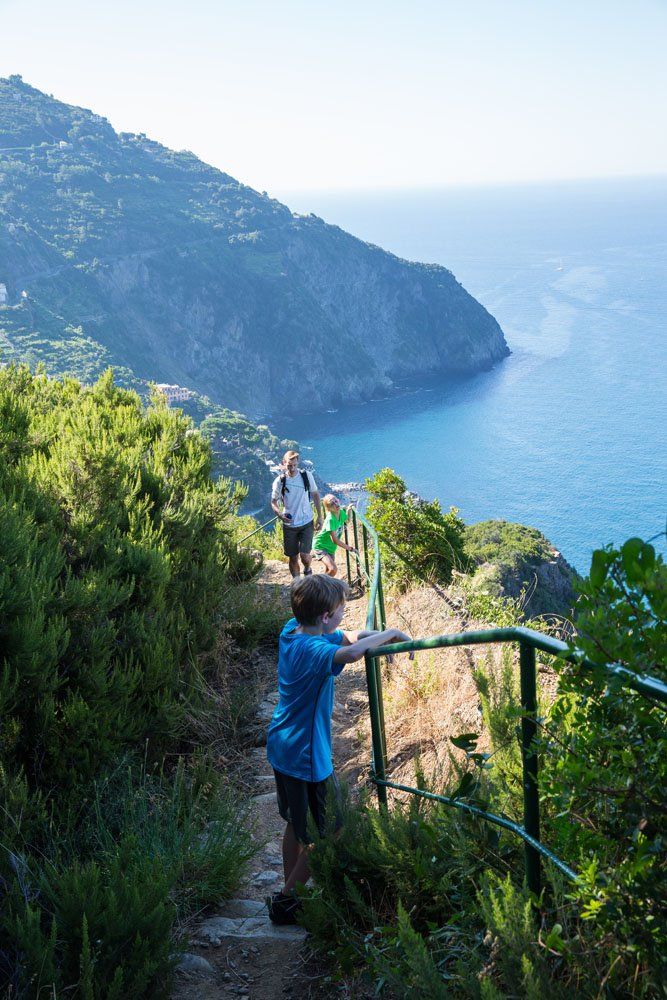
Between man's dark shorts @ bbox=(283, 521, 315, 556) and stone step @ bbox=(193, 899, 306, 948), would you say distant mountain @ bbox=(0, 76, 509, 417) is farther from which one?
stone step @ bbox=(193, 899, 306, 948)

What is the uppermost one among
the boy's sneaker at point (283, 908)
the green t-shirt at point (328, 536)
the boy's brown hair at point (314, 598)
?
the boy's brown hair at point (314, 598)

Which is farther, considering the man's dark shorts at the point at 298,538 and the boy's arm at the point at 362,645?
the man's dark shorts at the point at 298,538

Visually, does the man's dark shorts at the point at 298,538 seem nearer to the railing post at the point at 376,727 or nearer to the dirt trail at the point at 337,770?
the dirt trail at the point at 337,770

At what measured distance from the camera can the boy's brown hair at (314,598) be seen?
118 inches

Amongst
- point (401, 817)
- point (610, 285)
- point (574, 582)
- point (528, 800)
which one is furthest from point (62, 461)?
point (610, 285)

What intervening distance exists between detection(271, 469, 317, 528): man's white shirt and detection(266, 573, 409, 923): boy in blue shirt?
497cm

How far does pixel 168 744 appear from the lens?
449 cm

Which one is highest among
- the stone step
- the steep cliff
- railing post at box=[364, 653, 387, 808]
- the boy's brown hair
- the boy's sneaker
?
the boy's brown hair

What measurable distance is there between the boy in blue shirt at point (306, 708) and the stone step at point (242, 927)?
52 mm

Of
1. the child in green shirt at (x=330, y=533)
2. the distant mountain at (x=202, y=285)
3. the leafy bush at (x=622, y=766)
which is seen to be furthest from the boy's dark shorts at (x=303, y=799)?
the distant mountain at (x=202, y=285)

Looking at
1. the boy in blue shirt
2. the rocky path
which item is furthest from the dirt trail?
the boy in blue shirt

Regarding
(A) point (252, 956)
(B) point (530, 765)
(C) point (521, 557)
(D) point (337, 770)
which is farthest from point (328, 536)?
(C) point (521, 557)

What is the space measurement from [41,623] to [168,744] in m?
1.35

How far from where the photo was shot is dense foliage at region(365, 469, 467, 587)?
27.0ft
